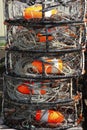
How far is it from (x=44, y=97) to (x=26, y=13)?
2123 mm

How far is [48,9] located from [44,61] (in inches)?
49.6

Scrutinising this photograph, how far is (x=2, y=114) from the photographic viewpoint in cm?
1216

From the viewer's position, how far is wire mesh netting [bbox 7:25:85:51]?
34.9 ft

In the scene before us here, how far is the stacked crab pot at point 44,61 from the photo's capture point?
1066 cm

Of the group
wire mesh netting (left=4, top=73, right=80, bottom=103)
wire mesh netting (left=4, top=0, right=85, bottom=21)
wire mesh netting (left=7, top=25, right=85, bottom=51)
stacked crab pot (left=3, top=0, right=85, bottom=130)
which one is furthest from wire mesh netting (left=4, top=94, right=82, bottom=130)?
wire mesh netting (left=4, top=0, right=85, bottom=21)

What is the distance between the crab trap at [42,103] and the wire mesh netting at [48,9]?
157 centimetres

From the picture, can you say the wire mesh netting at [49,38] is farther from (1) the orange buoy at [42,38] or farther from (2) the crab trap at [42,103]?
(2) the crab trap at [42,103]

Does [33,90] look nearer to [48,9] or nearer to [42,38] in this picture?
[42,38]

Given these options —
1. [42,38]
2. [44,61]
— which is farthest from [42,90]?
[42,38]

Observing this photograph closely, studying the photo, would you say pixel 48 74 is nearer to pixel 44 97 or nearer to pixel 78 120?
pixel 44 97

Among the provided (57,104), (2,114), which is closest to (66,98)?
(57,104)

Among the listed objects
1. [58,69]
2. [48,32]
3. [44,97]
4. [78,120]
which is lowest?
[78,120]

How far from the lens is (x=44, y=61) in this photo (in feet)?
35.1

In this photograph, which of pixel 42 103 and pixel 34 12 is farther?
pixel 42 103
